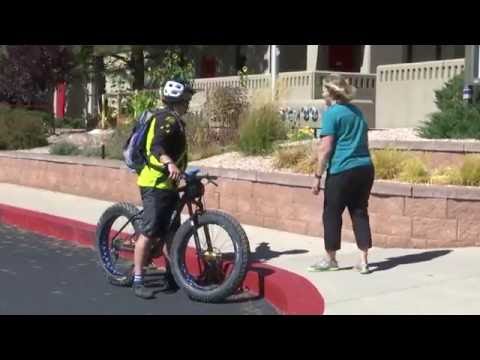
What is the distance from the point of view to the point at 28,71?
25281 millimetres

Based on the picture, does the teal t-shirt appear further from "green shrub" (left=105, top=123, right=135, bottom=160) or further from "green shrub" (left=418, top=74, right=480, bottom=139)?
"green shrub" (left=105, top=123, right=135, bottom=160)

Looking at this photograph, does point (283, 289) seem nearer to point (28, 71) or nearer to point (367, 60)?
point (367, 60)

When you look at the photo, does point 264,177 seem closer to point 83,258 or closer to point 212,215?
point 83,258

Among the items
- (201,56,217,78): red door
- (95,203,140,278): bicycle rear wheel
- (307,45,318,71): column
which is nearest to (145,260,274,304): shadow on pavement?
(95,203,140,278): bicycle rear wheel

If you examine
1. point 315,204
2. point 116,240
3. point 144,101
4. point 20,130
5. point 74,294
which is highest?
point 144,101

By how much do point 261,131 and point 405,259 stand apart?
450 centimetres

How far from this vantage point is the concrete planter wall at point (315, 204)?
7.79 meters

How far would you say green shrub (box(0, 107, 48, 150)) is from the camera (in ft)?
54.7

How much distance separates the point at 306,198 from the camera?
353 inches

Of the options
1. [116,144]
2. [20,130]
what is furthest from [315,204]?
[20,130]

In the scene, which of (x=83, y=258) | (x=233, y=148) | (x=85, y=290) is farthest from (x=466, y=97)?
(x=85, y=290)

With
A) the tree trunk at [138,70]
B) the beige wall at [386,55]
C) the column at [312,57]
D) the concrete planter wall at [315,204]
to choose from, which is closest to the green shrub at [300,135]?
the concrete planter wall at [315,204]

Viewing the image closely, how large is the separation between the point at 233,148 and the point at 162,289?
563cm

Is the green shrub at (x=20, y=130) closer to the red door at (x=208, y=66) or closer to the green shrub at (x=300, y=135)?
the green shrub at (x=300, y=135)
